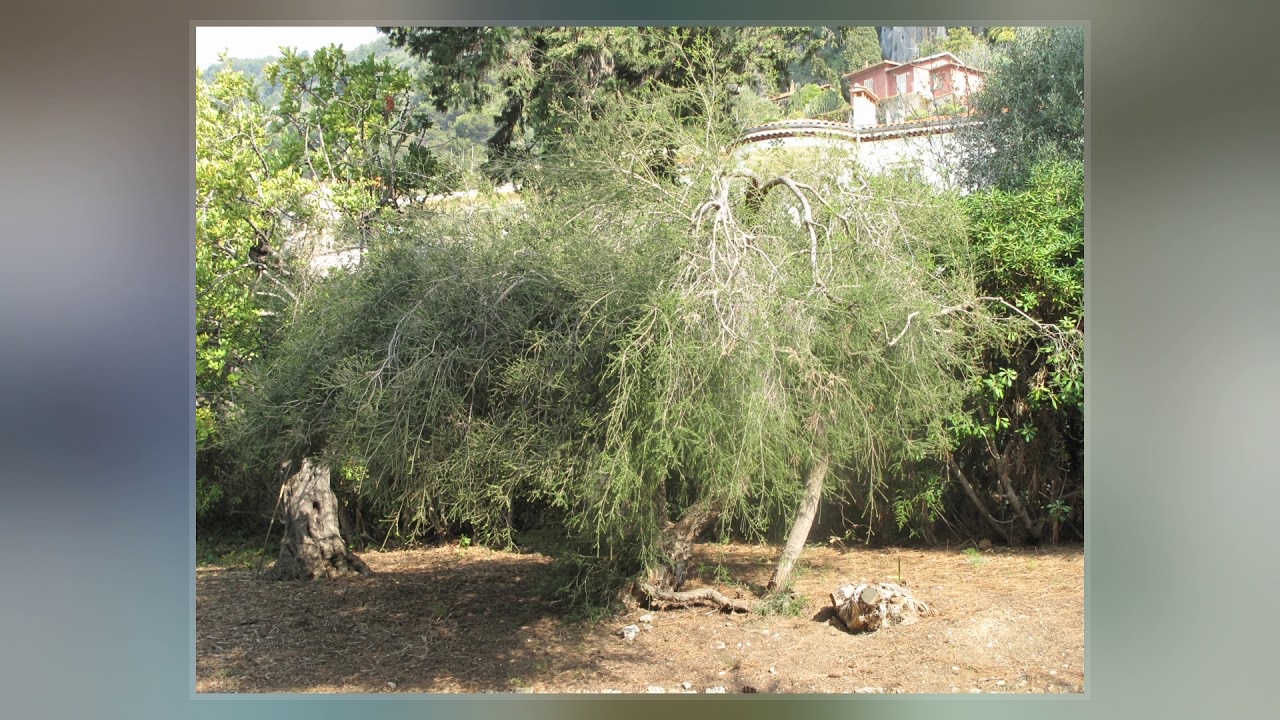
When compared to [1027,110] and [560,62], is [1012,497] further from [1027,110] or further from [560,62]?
[560,62]

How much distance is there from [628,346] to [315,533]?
3.13 metres

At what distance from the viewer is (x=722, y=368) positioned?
11.4 ft

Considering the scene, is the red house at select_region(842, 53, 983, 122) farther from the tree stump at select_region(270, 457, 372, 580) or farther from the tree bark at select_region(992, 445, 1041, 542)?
the tree stump at select_region(270, 457, 372, 580)

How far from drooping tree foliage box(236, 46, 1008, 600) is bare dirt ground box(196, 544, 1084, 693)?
48 cm

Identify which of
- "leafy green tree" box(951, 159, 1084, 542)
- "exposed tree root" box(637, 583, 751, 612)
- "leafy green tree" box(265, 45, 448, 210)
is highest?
"leafy green tree" box(265, 45, 448, 210)

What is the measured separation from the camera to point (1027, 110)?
5801 mm

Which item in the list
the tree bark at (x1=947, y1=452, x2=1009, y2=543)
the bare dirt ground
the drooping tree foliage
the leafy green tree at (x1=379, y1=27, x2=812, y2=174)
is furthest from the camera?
the tree bark at (x1=947, y1=452, x2=1009, y2=543)

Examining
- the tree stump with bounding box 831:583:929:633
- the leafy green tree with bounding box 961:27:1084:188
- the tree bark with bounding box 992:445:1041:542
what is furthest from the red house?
the tree stump with bounding box 831:583:929:633

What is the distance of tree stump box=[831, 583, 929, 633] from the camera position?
4523 mm

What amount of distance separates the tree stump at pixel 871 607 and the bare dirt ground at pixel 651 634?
0.06m
